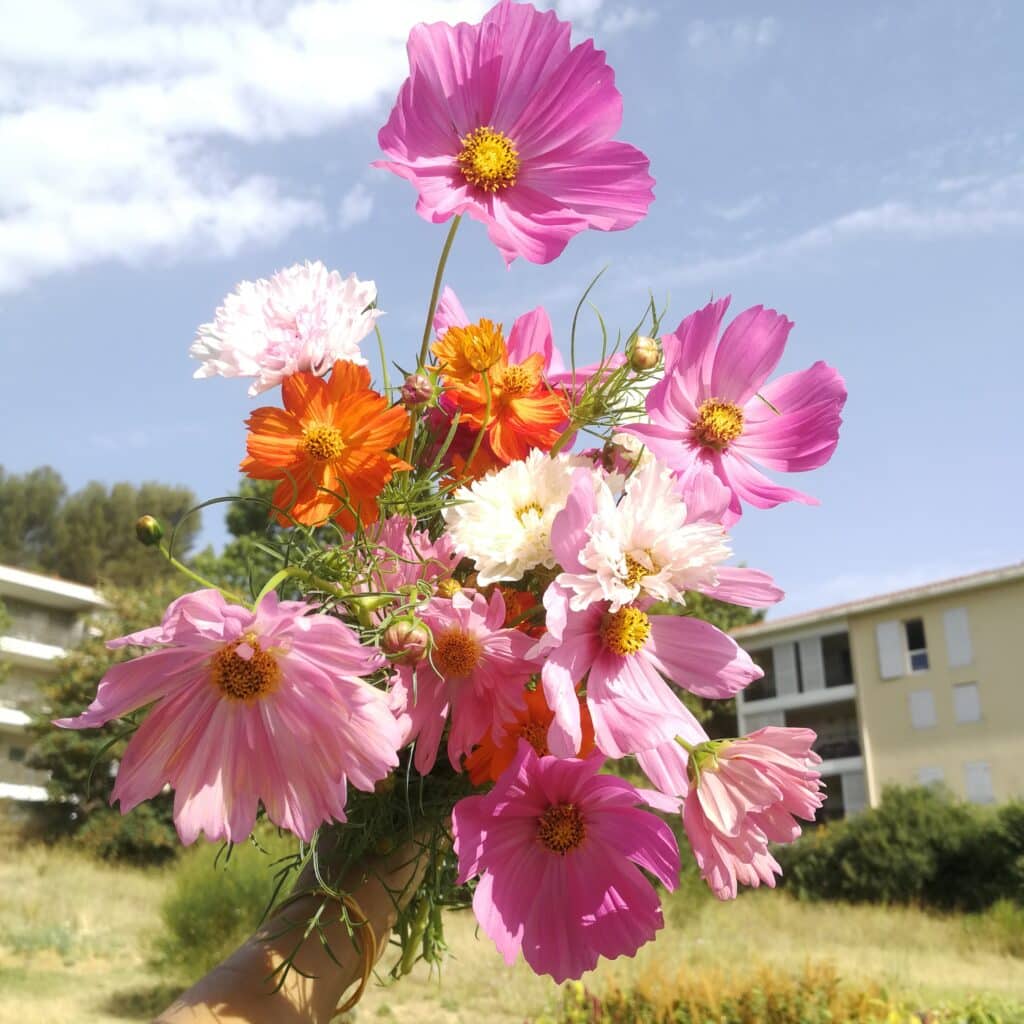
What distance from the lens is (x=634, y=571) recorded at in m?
0.84

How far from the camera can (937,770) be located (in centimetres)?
2089

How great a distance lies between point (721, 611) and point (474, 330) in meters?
16.1

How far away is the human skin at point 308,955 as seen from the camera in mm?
1027

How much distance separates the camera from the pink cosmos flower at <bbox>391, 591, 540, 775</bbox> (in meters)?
0.89

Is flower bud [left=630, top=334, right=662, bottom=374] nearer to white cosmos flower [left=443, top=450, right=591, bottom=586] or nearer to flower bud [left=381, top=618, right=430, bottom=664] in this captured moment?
white cosmos flower [left=443, top=450, right=591, bottom=586]

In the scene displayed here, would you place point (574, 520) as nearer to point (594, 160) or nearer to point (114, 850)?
point (594, 160)

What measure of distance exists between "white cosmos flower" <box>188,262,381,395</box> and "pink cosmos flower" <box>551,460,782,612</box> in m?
0.33

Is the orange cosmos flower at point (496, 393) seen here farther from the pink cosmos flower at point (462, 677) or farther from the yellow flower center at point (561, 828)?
the yellow flower center at point (561, 828)

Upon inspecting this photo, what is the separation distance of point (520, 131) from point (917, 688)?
74.8ft

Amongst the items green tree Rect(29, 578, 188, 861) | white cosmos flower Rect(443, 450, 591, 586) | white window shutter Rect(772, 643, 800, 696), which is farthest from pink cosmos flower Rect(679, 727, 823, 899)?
white window shutter Rect(772, 643, 800, 696)

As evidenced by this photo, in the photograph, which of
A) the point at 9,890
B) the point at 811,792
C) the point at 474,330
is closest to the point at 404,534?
the point at 474,330

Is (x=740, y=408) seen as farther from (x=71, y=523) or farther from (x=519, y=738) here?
(x=71, y=523)

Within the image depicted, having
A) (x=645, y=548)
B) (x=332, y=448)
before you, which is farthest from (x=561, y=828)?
(x=332, y=448)

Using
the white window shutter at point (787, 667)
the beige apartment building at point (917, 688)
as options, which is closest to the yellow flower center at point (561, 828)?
the beige apartment building at point (917, 688)
